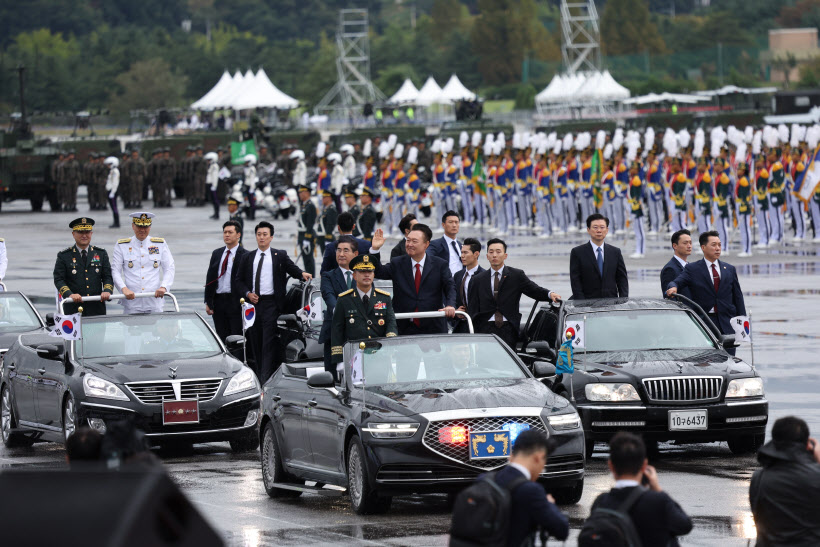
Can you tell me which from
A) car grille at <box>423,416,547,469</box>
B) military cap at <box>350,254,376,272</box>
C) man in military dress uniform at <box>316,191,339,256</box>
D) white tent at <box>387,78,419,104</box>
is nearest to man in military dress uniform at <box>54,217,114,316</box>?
military cap at <box>350,254,376,272</box>

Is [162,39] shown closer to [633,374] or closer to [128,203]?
[128,203]

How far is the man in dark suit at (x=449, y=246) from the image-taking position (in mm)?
16375

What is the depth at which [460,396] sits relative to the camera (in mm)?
10875

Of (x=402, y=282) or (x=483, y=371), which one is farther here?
(x=402, y=282)

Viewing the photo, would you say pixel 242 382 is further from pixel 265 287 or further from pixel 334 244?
pixel 265 287

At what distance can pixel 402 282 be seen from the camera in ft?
46.5

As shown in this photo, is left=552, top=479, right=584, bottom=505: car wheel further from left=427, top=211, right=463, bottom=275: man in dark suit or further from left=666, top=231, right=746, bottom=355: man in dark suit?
left=427, top=211, right=463, bottom=275: man in dark suit

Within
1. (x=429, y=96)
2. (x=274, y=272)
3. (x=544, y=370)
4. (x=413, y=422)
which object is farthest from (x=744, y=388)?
(x=429, y=96)

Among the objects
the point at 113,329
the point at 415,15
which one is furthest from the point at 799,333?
the point at 415,15

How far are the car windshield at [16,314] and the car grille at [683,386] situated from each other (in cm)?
690

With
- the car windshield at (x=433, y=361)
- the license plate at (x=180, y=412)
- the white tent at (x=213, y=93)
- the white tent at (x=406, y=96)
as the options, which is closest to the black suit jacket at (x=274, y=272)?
the license plate at (x=180, y=412)

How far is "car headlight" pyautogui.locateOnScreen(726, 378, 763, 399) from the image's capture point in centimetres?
1287

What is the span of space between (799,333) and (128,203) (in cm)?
3789

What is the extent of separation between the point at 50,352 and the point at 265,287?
11.6 feet
